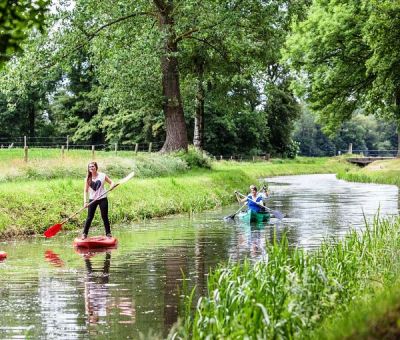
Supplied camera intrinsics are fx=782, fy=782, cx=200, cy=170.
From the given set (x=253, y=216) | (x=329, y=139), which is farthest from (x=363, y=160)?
(x=253, y=216)

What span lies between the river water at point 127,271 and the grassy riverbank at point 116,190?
968mm

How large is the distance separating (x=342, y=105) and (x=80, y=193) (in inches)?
1007

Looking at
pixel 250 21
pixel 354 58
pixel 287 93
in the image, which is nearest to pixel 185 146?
pixel 250 21

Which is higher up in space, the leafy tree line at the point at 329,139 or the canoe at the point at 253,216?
the leafy tree line at the point at 329,139

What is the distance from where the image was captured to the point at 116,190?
2639 cm

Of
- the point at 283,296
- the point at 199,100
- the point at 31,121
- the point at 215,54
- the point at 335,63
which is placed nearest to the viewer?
the point at 283,296

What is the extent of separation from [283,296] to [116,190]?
1867cm

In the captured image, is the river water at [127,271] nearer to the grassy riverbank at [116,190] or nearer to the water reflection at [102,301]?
the water reflection at [102,301]

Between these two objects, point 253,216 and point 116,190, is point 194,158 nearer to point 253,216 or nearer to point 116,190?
point 116,190

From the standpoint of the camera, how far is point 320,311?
8523 millimetres

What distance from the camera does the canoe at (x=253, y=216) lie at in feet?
83.0

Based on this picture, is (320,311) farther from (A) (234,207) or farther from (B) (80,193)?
(A) (234,207)

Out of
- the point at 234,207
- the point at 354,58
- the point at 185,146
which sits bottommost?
the point at 234,207

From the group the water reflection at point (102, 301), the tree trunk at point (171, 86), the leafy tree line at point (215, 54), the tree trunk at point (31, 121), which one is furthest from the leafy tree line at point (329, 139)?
the water reflection at point (102, 301)
